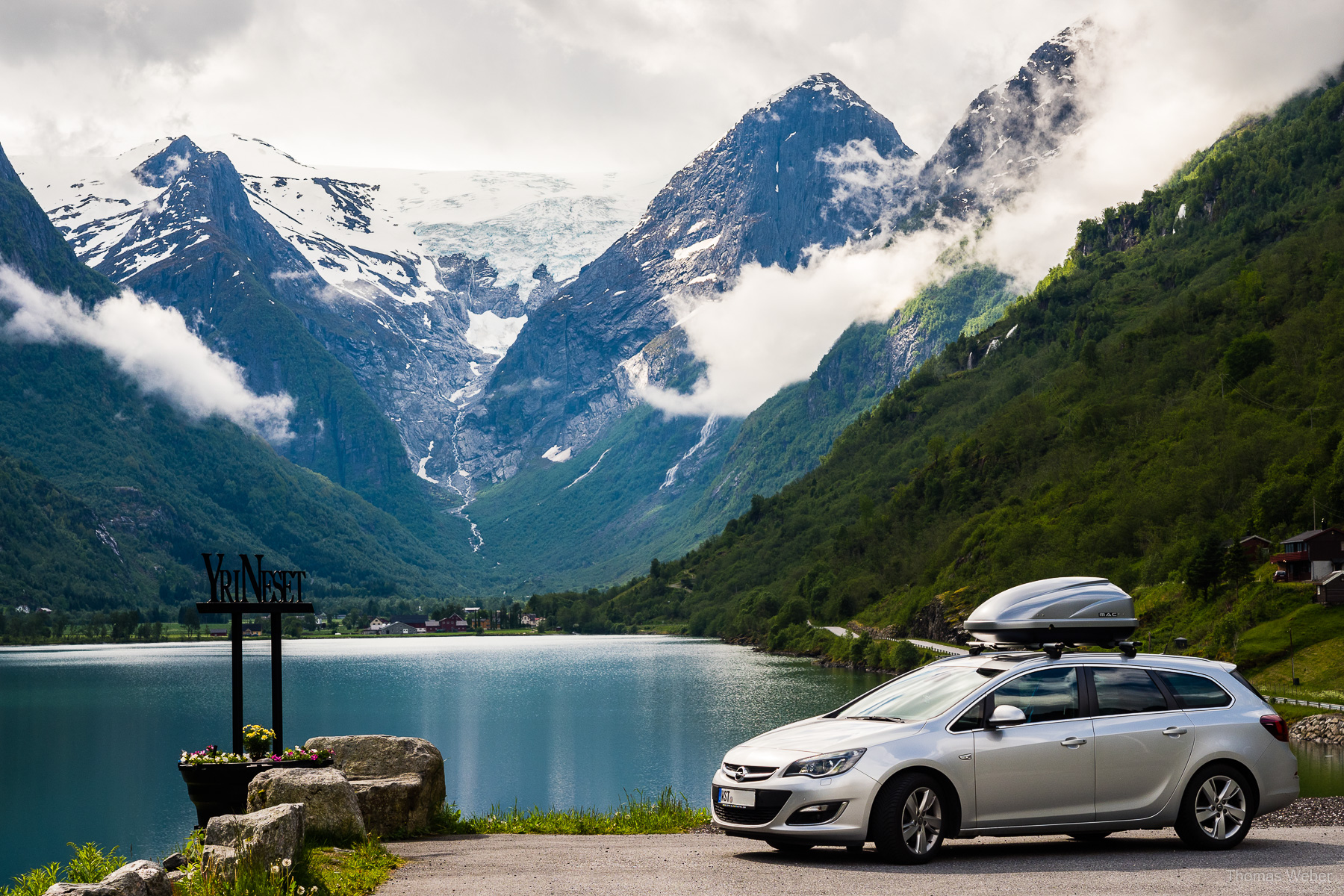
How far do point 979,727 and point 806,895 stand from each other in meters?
3.82

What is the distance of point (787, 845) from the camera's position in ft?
54.5

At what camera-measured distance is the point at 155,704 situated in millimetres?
99062

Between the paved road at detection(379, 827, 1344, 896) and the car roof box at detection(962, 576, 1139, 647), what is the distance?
2.86 metres

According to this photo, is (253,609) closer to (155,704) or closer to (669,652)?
(155,704)

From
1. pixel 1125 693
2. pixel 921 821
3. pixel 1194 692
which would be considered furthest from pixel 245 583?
pixel 1194 692

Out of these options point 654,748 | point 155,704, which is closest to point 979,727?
point 654,748

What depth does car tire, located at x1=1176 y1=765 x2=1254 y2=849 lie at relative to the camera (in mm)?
16594

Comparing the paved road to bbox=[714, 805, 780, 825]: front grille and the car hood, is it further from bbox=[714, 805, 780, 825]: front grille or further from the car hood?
the car hood

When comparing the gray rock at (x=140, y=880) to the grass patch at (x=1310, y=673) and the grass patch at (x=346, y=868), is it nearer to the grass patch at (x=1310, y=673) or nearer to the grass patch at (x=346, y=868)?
the grass patch at (x=346, y=868)

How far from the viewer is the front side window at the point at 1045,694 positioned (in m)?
16.4

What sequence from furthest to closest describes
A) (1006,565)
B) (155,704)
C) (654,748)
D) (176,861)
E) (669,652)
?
1. (669,652)
2. (1006,565)
3. (155,704)
4. (654,748)
5. (176,861)

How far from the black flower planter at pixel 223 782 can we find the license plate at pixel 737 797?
774 centimetres

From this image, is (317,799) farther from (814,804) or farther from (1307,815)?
(1307,815)

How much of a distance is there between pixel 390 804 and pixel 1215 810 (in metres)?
12.5
